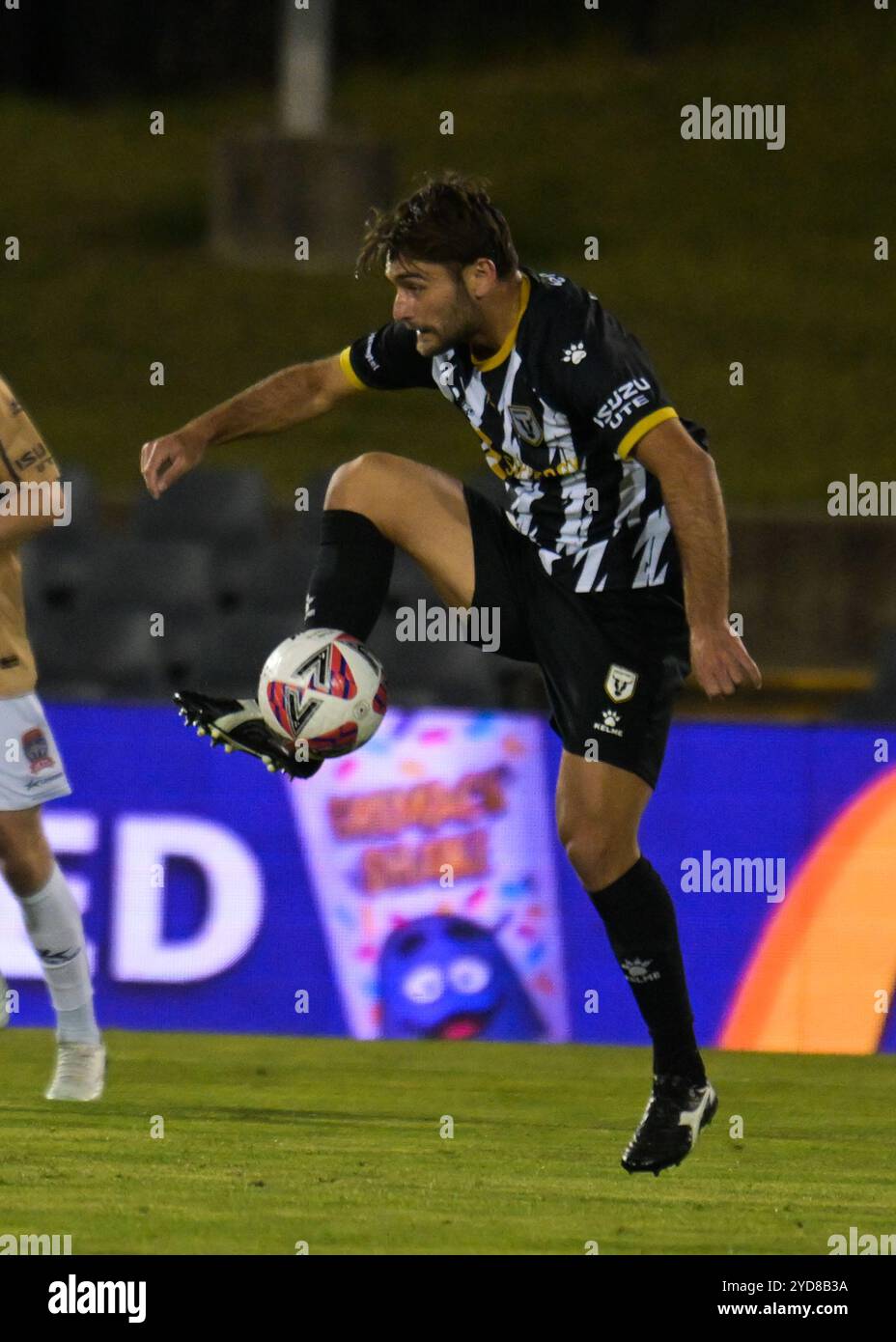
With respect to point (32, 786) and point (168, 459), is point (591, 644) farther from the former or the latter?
point (32, 786)

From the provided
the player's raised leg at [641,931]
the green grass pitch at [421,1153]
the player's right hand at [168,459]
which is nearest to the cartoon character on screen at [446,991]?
the green grass pitch at [421,1153]

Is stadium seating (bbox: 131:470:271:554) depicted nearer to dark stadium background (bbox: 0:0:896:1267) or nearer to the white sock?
dark stadium background (bbox: 0:0:896:1267)

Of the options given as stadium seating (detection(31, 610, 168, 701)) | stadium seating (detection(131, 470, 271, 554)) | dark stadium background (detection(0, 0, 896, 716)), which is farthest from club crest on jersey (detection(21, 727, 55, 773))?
stadium seating (detection(131, 470, 271, 554))

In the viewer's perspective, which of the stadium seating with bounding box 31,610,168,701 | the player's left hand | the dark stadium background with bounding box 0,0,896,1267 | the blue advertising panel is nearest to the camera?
the player's left hand

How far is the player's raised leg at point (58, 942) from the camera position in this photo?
678 centimetres

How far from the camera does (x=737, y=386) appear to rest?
62.1 ft

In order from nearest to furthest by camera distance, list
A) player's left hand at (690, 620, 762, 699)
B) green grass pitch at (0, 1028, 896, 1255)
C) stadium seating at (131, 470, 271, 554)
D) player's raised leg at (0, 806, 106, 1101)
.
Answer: green grass pitch at (0, 1028, 896, 1255)
player's left hand at (690, 620, 762, 699)
player's raised leg at (0, 806, 106, 1101)
stadium seating at (131, 470, 271, 554)

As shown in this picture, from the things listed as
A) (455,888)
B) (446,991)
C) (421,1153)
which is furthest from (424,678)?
(421,1153)

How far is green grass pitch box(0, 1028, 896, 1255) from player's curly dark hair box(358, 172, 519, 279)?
2.27 m

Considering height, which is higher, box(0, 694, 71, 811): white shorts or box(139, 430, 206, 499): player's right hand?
box(139, 430, 206, 499): player's right hand

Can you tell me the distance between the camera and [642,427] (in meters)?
5.60

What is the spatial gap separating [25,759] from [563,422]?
6.18 ft

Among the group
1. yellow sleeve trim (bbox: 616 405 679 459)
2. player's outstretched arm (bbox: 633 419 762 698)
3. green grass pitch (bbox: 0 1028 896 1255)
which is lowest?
green grass pitch (bbox: 0 1028 896 1255)

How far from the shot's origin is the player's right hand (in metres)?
6.03
